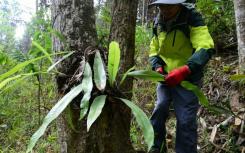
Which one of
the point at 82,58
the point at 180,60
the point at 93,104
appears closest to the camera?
the point at 93,104

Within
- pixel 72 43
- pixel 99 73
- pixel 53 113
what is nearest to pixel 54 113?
pixel 53 113

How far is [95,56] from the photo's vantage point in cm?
243

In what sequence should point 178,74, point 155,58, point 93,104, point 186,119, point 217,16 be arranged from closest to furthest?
point 93,104
point 178,74
point 186,119
point 155,58
point 217,16

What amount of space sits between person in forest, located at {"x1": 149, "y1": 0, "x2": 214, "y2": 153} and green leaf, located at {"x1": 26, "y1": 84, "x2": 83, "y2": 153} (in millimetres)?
1172

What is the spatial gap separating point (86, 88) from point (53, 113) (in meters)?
0.25

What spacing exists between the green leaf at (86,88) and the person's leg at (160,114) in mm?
1391

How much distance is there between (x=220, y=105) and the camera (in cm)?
469

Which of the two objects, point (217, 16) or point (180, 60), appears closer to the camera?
point (180, 60)

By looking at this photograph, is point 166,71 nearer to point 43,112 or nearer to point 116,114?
point 116,114

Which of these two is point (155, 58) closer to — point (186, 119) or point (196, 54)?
point (196, 54)

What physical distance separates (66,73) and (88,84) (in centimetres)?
38

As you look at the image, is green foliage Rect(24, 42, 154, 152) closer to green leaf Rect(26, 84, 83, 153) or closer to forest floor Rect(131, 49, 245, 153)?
green leaf Rect(26, 84, 83, 153)

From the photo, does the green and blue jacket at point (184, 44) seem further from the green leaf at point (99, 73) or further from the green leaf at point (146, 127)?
the green leaf at point (146, 127)

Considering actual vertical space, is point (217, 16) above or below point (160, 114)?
above
